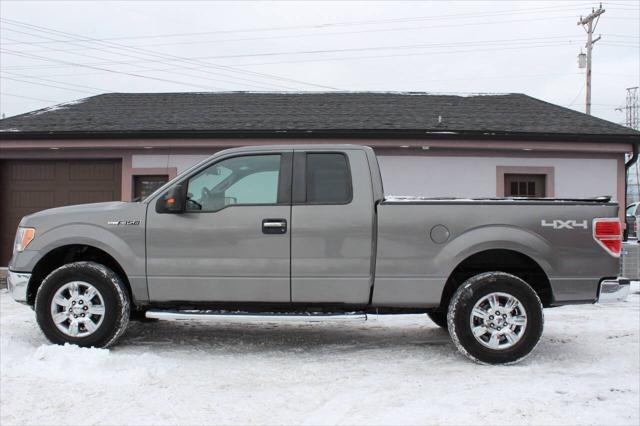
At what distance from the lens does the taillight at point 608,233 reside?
16.4ft

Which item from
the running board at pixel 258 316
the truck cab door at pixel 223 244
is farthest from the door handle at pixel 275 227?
the running board at pixel 258 316

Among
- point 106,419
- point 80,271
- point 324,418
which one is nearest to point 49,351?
point 80,271

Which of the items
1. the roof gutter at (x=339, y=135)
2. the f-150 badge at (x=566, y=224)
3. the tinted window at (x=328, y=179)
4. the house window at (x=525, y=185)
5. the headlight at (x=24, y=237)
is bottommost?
the headlight at (x=24, y=237)

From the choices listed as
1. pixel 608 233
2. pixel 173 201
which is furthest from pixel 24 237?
pixel 608 233

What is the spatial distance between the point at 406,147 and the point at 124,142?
572 centimetres

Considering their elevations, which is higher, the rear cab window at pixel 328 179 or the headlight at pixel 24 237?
the rear cab window at pixel 328 179

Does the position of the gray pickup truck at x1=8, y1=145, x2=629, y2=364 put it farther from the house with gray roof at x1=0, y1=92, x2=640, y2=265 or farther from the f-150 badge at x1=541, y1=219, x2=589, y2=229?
the house with gray roof at x1=0, y1=92, x2=640, y2=265

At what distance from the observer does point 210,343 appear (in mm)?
5707

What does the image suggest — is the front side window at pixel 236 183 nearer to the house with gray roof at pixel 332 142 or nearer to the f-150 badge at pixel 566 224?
the f-150 badge at pixel 566 224

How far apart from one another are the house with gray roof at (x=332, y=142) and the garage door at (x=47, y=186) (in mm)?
21

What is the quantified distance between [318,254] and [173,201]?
147cm

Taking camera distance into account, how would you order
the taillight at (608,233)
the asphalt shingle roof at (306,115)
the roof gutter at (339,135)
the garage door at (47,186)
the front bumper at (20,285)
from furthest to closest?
the garage door at (47,186) → the asphalt shingle roof at (306,115) → the roof gutter at (339,135) → the front bumper at (20,285) → the taillight at (608,233)

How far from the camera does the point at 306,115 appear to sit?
12.1 meters

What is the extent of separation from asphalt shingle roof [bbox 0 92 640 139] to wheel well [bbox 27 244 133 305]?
5.52 meters
